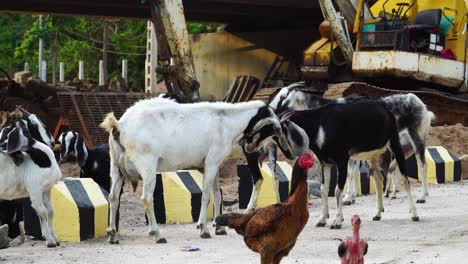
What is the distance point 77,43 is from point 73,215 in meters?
35.5

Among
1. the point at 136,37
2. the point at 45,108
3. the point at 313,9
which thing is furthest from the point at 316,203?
the point at 136,37

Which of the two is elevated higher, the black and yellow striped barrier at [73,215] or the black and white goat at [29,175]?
the black and white goat at [29,175]

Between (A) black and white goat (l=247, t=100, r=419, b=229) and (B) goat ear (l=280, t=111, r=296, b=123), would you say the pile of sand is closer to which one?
(A) black and white goat (l=247, t=100, r=419, b=229)

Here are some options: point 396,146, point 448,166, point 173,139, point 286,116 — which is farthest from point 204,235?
point 448,166

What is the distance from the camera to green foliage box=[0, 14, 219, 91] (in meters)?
47.4

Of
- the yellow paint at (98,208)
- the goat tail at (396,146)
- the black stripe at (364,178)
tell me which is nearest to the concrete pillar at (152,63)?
the black stripe at (364,178)

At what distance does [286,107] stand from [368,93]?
30.9 ft

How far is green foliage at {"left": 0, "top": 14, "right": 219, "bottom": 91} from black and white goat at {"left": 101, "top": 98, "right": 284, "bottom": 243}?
31648mm

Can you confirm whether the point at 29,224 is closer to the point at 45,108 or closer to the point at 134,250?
the point at 134,250

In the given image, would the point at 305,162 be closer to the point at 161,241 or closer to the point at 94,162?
the point at 161,241

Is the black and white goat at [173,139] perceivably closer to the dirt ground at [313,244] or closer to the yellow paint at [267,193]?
the dirt ground at [313,244]

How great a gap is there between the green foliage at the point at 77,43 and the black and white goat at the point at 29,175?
3275 centimetres

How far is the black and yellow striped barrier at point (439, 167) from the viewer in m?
21.9

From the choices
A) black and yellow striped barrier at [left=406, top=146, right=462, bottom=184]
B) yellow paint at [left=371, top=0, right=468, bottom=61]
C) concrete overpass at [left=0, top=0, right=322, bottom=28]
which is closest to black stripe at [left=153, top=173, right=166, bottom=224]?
black and yellow striped barrier at [left=406, top=146, right=462, bottom=184]
